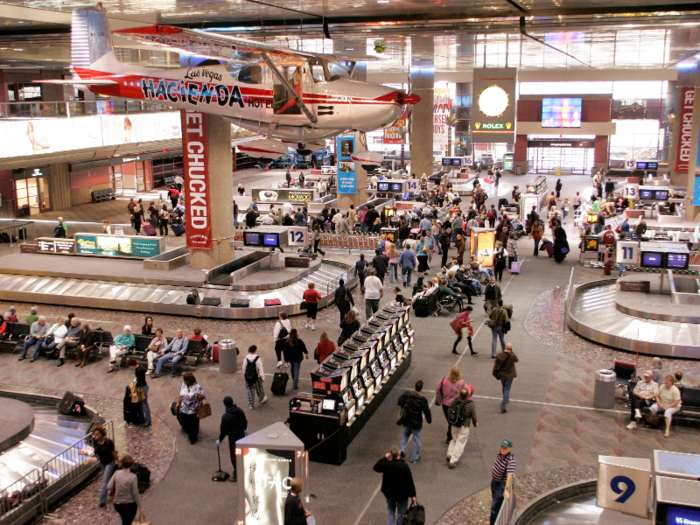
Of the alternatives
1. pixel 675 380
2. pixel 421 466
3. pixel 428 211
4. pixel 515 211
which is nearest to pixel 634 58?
pixel 515 211

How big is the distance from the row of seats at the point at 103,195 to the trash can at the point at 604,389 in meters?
33.6

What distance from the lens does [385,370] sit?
12203 millimetres

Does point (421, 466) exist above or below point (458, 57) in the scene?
below

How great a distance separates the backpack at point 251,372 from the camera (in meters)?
11.5

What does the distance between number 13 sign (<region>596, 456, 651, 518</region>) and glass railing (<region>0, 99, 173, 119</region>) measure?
83.2 feet

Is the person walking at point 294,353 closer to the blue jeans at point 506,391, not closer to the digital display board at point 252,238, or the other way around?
the blue jeans at point 506,391

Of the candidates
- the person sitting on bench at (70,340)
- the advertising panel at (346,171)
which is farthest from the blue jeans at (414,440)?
the advertising panel at (346,171)

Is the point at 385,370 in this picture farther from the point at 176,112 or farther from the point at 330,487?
the point at 176,112

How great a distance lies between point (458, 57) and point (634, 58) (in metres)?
9.83

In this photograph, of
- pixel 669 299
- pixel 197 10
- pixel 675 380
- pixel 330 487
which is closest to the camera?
pixel 330 487

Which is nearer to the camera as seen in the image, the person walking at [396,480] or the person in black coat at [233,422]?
the person walking at [396,480]

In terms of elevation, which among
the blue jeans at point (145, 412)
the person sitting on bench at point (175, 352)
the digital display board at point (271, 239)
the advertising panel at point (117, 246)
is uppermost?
the digital display board at point (271, 239)

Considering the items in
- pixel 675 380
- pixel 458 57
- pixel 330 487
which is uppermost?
pixel 458 57

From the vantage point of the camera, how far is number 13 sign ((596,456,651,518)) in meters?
6.22
